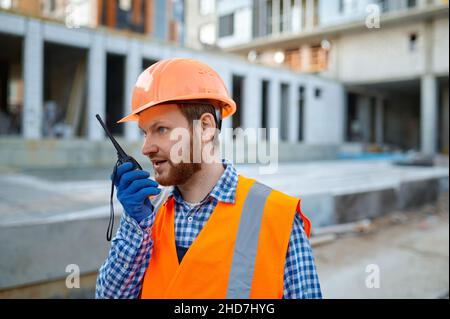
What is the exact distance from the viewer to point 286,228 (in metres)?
1.43

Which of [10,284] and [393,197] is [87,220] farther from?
[393,197]

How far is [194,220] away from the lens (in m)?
1.56

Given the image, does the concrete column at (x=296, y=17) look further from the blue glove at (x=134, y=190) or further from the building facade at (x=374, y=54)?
the blue glove at (x=134, y=190)

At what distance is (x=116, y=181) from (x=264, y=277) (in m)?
0.71

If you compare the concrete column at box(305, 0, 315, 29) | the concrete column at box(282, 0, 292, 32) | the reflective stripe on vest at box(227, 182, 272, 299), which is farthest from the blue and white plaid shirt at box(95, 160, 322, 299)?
the concrete column at box(282, 0, 292, 32)

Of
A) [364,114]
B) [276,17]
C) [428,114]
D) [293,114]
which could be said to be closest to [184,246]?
[293,114]

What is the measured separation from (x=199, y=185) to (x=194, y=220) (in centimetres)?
17

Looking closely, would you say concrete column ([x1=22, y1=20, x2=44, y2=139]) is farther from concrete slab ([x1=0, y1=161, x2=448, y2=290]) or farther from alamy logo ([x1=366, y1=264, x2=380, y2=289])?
alamy logo ([x1=366, y1=264, x2=380, y2=289])

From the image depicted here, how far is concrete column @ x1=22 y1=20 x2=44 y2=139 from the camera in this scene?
13.9 metres

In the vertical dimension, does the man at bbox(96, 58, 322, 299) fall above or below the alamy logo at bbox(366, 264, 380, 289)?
above

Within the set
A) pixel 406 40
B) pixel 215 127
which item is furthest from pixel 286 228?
pixel 406 40

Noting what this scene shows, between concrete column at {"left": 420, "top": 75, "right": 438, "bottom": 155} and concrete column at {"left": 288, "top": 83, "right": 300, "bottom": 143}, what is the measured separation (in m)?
8.69

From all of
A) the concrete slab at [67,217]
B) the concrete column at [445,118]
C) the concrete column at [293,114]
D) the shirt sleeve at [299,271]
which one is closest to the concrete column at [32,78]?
the concrete slab at [67,217]

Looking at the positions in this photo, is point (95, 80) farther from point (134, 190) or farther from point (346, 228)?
point (134, 190)
